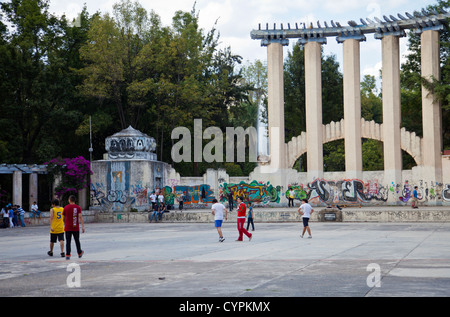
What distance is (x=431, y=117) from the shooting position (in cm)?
4541

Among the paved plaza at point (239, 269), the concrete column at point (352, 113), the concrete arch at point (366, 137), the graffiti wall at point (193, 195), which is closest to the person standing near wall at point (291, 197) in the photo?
the concrete arch at point (366, 137)

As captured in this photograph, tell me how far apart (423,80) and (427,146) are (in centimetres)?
515

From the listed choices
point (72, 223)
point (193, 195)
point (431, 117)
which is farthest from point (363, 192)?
point (72, 223)

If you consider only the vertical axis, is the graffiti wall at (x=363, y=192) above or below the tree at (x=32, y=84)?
below

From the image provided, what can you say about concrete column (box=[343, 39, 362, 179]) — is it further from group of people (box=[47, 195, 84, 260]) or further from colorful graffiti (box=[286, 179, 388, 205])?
group of people (box=[47, 195, 84, 260])

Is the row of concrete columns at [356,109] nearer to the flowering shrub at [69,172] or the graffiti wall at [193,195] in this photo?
the graffiti wall at [193,195]

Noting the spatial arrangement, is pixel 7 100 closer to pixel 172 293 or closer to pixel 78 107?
pixel 78 107

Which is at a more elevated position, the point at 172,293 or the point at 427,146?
the point at 427,146

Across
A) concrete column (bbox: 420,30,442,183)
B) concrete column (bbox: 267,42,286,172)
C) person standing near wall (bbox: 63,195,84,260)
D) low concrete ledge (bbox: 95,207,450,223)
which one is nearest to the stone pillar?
concrete column (bbox: 420,30,442,183)

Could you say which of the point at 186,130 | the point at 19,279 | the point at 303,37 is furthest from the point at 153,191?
the point at 19,279

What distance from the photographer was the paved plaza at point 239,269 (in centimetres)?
1019

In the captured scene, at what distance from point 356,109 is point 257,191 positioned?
10.2m

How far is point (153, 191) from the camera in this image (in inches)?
1585

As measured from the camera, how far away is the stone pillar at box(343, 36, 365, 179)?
46.5 meters
